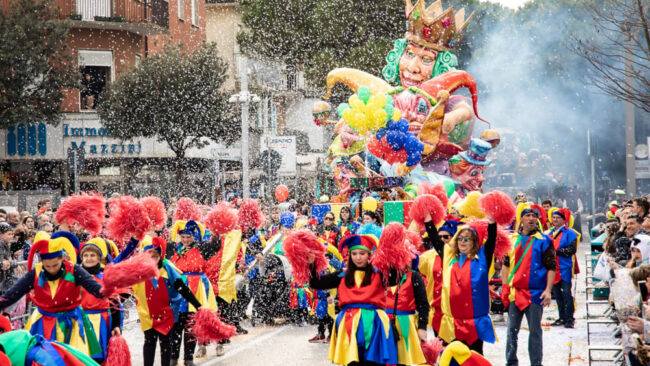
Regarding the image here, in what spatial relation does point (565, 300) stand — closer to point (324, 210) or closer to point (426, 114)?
point (324, 210)

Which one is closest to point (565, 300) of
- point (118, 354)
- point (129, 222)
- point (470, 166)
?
point (129, 222)

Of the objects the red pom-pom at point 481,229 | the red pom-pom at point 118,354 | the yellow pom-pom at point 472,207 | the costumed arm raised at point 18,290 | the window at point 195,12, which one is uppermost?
the window at point 195,12

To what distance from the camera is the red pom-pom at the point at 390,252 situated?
27.2 ft

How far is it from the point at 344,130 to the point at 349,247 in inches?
595

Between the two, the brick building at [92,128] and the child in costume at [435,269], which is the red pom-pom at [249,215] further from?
the brick building at [92,128]

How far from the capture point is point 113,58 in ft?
118

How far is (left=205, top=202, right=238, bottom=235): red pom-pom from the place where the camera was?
41.5 feet

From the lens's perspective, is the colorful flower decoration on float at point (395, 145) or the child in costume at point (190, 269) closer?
the child in costume at point (190, 269)

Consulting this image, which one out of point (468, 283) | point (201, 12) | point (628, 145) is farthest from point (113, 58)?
point (468, 283)

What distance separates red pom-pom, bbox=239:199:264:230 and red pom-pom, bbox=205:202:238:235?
5.69 feet

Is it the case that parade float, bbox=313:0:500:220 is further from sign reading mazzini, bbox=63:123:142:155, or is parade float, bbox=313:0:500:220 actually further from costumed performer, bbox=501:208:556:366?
sign reading mazzini, bbox=63:123:142:155

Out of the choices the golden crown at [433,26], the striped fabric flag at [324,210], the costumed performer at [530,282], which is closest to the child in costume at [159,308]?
the costumed performer at [530,282]

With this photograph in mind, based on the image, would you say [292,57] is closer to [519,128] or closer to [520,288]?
[519,128]

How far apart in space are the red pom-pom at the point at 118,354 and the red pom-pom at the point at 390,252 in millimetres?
2048
